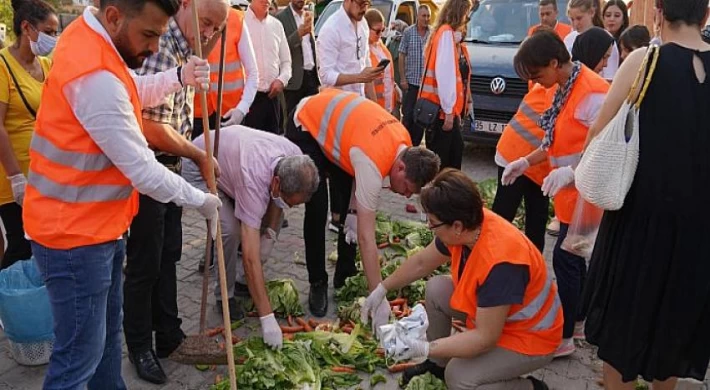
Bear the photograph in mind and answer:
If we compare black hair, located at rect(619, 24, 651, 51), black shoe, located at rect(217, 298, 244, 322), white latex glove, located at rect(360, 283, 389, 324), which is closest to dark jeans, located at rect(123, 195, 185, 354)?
black shoe, located at rect(217, 298, 244, 322)

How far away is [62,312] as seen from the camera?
2.33 m

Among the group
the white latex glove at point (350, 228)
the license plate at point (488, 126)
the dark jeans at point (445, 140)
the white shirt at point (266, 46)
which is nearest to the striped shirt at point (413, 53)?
the license plate at point (488, 126)

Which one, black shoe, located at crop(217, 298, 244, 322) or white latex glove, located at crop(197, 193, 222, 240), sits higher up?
white latex glove, located at crop(197, 193, 222, 240)

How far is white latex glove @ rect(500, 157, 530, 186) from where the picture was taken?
391 centimetres

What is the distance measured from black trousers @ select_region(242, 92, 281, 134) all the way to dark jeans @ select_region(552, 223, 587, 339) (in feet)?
10.2

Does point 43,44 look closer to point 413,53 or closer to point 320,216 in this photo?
point 320,216

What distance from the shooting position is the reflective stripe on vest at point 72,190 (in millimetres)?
2242

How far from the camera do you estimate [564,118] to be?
11.4 ft

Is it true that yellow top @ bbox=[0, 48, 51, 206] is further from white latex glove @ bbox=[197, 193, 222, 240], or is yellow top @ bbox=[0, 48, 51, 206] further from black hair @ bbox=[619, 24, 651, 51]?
black hair @ bbox=[619, 24, 651, 51]

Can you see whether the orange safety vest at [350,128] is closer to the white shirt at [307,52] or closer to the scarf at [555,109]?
the scarf at [555,109]

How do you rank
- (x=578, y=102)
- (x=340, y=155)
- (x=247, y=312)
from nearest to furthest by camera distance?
(x=578, y=102), (x=340, y=155), (x=247, y=312)

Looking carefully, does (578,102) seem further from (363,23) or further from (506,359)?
(363,23)

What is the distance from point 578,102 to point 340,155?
59.2 inches

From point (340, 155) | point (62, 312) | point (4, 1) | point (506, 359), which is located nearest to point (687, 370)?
point (506, 359)
